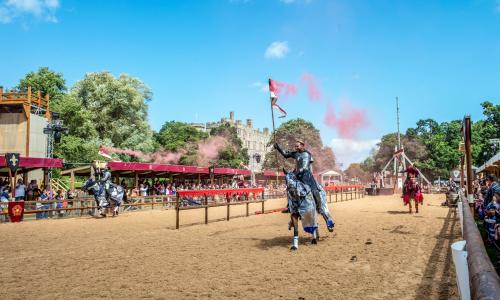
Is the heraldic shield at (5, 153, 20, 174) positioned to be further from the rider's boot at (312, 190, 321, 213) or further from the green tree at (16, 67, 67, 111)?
the green tree at (16, 67, 67, 111)

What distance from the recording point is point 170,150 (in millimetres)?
63375

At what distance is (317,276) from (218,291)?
5.19 ft

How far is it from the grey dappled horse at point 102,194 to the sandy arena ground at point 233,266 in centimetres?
700

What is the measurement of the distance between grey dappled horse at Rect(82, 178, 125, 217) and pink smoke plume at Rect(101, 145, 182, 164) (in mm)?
21121

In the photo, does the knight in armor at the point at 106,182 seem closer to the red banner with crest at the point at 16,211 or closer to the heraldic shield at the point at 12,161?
the red banner with crest at the point at 16,211

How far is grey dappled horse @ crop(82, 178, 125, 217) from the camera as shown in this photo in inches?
709

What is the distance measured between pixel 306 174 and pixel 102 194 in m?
12.4

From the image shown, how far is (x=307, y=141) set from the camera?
76.2 meters

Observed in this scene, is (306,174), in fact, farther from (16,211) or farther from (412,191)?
(16,211)

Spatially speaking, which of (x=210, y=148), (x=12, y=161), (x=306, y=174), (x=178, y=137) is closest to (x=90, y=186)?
(x=12, y=161)

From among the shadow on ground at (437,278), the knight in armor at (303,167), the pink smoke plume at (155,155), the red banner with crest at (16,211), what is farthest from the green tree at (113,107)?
the shadow on ground at (437,278)

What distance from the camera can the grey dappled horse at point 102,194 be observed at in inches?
709

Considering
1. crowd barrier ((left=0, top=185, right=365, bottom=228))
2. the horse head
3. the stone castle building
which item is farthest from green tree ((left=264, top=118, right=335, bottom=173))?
the horse head

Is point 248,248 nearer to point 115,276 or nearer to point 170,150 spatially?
point 115,276
